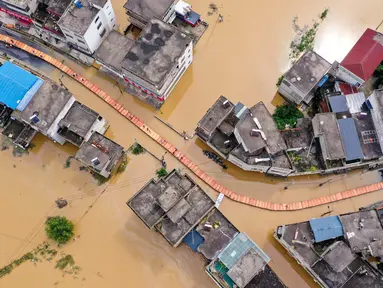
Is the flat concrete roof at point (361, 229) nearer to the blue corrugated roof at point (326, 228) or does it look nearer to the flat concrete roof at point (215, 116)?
the blue corrugated roof at point (326, 228)

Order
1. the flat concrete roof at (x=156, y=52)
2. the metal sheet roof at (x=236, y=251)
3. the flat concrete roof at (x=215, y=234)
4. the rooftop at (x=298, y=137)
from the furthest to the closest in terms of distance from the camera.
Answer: the flat concrete roof at (x=156, y=52), the rooftop at (x=298, y=137), the flat concrete roof at (x=215, y=234), the metal sheet roof at (x=236, y=251)

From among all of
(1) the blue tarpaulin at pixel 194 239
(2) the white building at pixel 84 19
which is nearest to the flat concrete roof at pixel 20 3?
(2) the white building at pixel 84 19

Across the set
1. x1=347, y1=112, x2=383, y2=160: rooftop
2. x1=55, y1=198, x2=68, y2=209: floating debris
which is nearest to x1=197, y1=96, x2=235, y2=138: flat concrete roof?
x1=347, y1=112, x2=383, y2=160: rooftop

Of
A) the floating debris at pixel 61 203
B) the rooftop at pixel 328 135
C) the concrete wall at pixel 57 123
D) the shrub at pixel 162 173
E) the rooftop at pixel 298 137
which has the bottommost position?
the floating debris at pixel 61 203

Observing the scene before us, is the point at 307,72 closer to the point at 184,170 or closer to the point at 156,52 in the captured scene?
the point at 156,52

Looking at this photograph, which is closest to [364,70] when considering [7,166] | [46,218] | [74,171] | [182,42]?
[182,42]

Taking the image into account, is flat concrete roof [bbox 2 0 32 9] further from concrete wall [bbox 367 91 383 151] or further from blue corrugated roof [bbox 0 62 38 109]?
concrete wall [bbox 367 91 383 151]

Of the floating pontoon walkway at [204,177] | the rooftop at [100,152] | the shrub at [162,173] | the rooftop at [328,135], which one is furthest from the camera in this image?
the shrub at [162,173]
